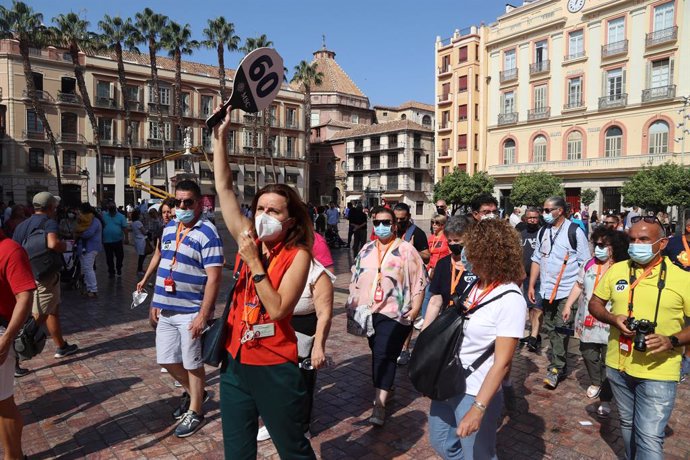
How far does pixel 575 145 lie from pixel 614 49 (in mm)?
6968

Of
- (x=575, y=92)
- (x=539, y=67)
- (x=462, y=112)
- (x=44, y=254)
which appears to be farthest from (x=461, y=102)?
(x=44, y=254)

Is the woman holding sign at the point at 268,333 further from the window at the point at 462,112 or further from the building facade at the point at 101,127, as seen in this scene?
the window at the point at 462,112

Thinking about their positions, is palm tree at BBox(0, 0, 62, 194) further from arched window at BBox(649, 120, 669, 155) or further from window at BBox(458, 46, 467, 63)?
arched window at BBox(649, 120, 669, 155)

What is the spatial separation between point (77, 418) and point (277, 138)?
53787 mm

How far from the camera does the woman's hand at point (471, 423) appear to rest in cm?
238

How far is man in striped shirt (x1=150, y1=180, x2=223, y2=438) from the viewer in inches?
154

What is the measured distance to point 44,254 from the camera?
202 inches

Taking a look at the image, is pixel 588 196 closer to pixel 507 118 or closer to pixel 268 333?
pixel 507 118

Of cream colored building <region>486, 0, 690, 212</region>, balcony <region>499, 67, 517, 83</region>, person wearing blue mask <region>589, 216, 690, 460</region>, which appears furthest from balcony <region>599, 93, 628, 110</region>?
person wearing blue mask <region>589, 216, 690, 460</region>

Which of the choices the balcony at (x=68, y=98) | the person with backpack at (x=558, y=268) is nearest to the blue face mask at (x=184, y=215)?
the person with backpack at (x=558, y=268)

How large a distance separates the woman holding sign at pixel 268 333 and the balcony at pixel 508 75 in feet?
142

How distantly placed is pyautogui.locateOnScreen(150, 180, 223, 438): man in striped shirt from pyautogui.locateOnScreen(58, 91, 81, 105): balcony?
150 ft

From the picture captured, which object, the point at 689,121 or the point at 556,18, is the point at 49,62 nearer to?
the point at 556,18

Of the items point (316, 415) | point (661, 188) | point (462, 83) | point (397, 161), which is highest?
point (462, 83)
